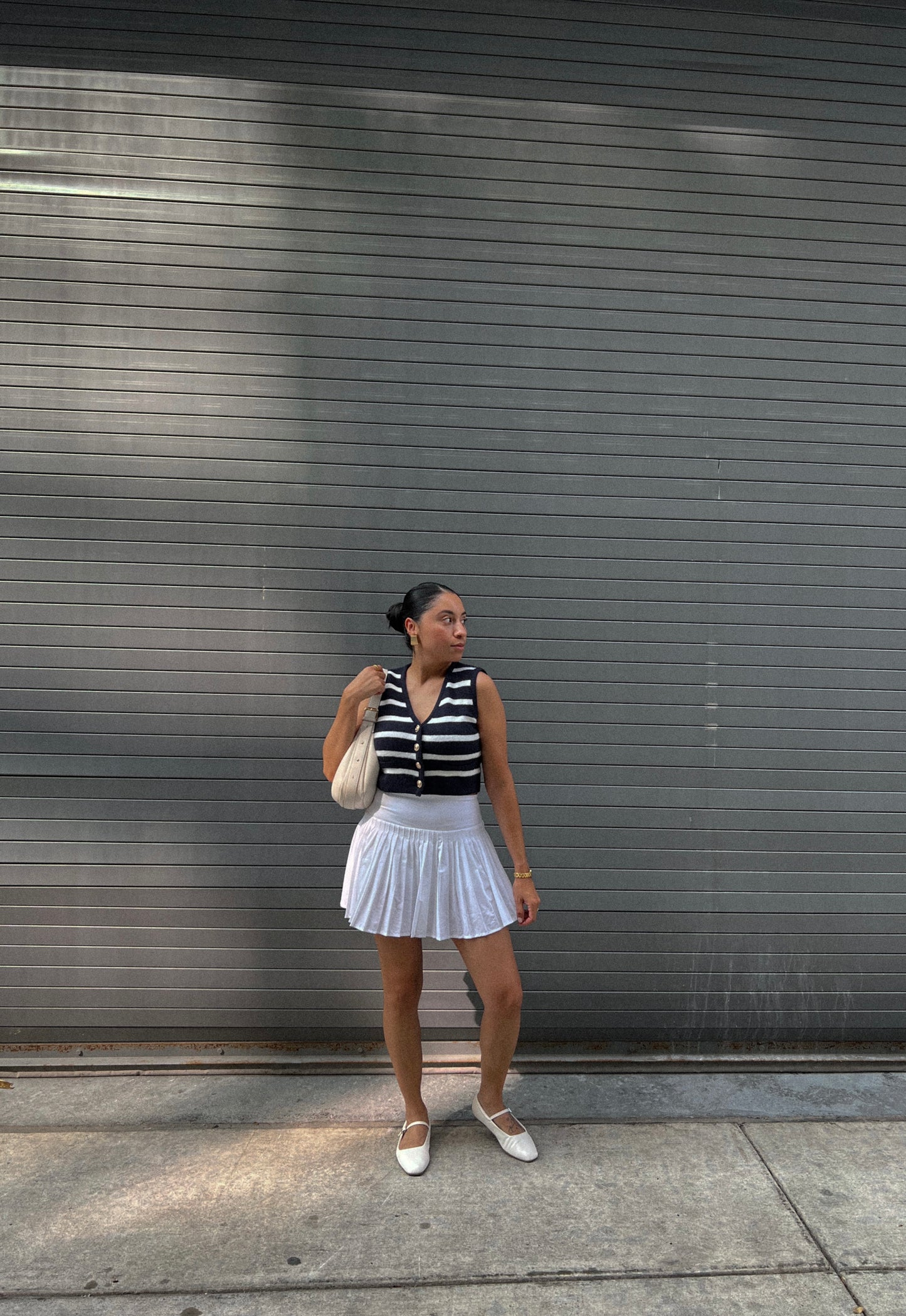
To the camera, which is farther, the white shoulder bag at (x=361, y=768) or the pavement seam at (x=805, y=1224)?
the white shoulder bag at (x=361, y=768)

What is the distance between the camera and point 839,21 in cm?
414

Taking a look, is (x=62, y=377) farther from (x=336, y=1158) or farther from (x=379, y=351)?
(x=336, y=1158)

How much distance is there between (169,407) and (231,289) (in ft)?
1.88

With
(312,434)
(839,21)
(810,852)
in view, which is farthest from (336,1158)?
(839,21)

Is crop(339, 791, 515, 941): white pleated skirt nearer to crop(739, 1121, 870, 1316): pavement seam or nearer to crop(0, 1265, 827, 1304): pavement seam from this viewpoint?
crop(0, 1265, 827, 1304): pavement seam

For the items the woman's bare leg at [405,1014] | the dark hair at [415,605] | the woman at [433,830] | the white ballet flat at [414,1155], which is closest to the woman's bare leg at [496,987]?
the woman at [433,830]

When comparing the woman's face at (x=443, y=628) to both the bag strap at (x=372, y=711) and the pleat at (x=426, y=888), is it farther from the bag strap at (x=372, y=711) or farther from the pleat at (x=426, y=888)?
the pleat at (x=426, y=888)

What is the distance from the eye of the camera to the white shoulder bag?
3.12m

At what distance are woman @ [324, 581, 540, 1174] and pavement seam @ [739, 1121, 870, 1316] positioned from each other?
0.82 m

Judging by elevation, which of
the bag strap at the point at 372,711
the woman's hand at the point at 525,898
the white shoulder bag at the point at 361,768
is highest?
the bag strap at the point at 372,711

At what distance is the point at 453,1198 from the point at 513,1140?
0.33 m

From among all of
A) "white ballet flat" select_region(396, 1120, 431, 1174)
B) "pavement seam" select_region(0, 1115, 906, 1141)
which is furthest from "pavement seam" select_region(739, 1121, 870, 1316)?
"white ballet flat" select_region(396, 1120, 431, 1174)

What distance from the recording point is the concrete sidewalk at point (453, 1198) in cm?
261

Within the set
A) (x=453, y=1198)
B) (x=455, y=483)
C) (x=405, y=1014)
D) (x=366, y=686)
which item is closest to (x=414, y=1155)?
(x=453, y=1198)
